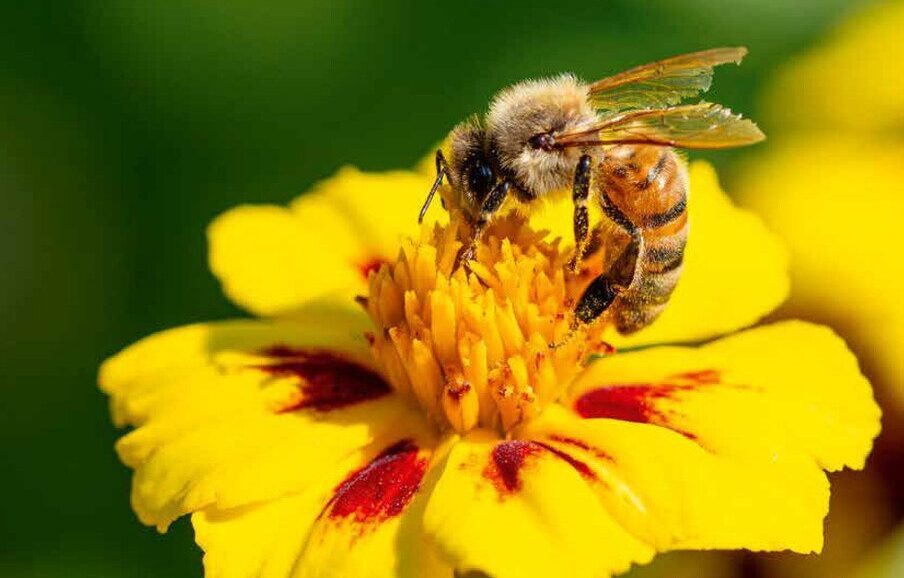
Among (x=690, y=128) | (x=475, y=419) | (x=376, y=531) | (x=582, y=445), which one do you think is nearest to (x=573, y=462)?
(x=582, y=445)

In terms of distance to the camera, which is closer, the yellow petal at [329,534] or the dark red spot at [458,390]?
the yellow petal at [329,534]

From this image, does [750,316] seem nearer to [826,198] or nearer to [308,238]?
[308,238]

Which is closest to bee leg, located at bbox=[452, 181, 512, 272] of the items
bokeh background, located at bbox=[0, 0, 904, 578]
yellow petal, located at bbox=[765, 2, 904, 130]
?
bokeh background, located at bbox=[0, 0, 904, 578]

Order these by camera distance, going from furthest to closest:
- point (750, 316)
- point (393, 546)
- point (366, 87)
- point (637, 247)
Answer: point (366, 87), point (750, 316), point (637, 247), point (393, 546)

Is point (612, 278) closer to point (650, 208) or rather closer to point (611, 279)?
point (611, 279)

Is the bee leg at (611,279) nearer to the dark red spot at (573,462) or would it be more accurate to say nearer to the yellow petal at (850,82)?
the dark red spot at (573,462)

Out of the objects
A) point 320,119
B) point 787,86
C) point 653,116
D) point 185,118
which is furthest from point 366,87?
point 653,116

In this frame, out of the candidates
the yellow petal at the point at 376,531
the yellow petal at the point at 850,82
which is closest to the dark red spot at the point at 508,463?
the yellow petal at the point at 376,531
